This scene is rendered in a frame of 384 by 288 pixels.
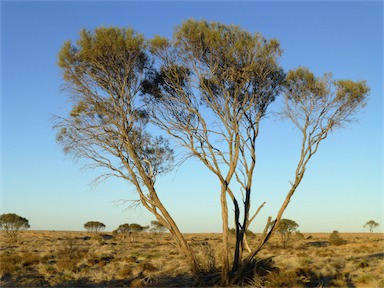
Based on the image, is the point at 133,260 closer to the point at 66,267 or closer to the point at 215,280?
the point at 66,267

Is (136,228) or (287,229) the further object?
(136,228)

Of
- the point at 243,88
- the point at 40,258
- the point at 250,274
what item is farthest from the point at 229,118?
the point at 40,258

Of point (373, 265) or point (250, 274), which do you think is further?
point (373, 265)

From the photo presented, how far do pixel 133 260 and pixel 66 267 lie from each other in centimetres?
360

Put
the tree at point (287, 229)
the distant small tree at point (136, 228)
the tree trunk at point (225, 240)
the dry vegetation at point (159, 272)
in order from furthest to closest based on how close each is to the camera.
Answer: the distant small tree at point (136, 228) → the tree at point (287, 229) → the dry vegetation at point (159, 272) → the tree trunk at point (225, 240)

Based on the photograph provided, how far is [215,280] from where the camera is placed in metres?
12.7

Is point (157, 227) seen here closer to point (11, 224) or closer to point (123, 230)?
point (123, 230)

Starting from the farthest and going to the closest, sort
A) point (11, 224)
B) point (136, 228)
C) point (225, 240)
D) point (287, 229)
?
1. point (136, 228)
2. point (11, 224)
3. point (287, 229)
4. point (225, 240)

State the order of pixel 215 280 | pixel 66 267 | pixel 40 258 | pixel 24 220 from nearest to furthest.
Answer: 1. pixel 215 280
2. pixel 66 267
3. pixel 40 258
4. pixel 24 220

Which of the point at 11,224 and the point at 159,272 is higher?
the point at 11,224

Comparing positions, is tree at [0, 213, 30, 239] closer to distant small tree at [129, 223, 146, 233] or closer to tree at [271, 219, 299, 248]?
distant small tree at [129, 223, 146, 233]

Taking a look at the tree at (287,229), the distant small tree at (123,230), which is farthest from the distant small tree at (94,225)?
the tree at (287,229)

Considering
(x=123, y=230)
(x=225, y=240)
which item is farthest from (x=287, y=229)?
(x=225, y=240)

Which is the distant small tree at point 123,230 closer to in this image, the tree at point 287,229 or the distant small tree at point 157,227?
the distant small tree at point 157,227
